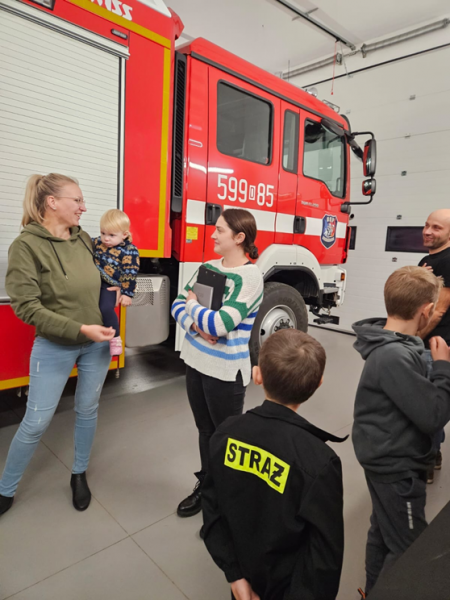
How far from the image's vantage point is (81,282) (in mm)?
1819

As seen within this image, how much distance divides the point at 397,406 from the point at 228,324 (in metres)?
0.69

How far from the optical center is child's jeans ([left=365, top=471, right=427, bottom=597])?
1.33 meters

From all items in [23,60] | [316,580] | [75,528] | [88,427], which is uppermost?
[23,60]

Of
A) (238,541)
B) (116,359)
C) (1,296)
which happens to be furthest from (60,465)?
(238,541)

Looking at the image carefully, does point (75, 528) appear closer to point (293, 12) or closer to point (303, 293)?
point (303, 293)

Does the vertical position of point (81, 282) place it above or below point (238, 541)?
above

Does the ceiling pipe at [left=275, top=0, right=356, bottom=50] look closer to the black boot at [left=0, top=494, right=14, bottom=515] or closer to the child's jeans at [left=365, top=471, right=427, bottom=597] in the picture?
the child's jeans at [left=365, top=471, right=427, bottom=597]

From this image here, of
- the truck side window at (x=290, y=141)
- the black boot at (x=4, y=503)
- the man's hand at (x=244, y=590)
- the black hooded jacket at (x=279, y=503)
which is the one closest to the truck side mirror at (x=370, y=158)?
the truck side window at (x=290, y=141)

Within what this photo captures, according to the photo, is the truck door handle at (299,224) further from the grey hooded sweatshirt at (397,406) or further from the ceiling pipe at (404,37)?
the ceiling pipe at (404,37)

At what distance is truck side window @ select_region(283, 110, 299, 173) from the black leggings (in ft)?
8.49

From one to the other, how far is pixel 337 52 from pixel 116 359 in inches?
248

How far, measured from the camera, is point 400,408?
126cm

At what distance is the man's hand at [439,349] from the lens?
1.36 metres

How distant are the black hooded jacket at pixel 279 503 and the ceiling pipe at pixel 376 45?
6.56 meters
